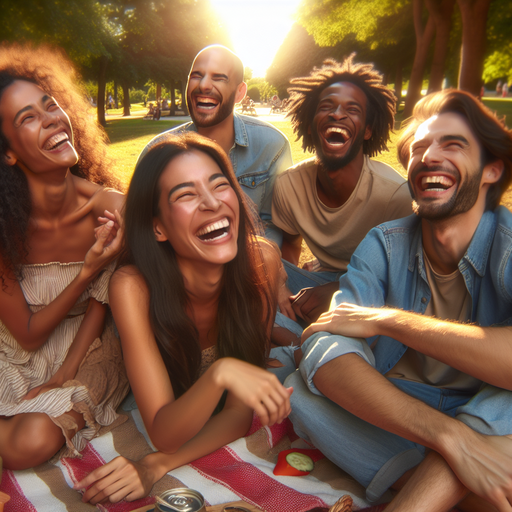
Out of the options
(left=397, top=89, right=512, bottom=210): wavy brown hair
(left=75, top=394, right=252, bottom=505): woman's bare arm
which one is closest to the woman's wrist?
(left=75, top=394, right=252, bottom=505): woman's bare arm

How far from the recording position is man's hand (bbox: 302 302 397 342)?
2443 mm

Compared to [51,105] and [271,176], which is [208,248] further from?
[271,176]

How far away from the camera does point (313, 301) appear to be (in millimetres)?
3934

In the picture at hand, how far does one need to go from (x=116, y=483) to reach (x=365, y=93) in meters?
3.57

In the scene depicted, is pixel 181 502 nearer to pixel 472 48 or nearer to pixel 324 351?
pixel 324 351

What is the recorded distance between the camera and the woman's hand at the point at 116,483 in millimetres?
2299

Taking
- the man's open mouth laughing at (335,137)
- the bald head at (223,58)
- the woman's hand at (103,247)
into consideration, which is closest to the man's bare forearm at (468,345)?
the woman's hand at (103,247)

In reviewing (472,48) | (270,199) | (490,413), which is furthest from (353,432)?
(472,48)

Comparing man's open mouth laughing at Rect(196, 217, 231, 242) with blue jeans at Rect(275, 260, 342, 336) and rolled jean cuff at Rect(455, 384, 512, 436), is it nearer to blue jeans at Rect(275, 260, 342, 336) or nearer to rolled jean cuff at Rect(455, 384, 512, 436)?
rolled jean cuff at Rect(455, 384, 512, 436)

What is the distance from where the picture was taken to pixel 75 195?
127 inches

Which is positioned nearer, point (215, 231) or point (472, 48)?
point (215, 231)

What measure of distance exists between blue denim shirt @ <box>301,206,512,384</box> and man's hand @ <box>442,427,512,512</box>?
598 millimetres

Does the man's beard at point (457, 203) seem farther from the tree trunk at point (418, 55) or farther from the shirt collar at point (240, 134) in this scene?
the tree trunk at point (418, 55)

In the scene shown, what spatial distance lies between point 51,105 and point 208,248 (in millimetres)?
1445
